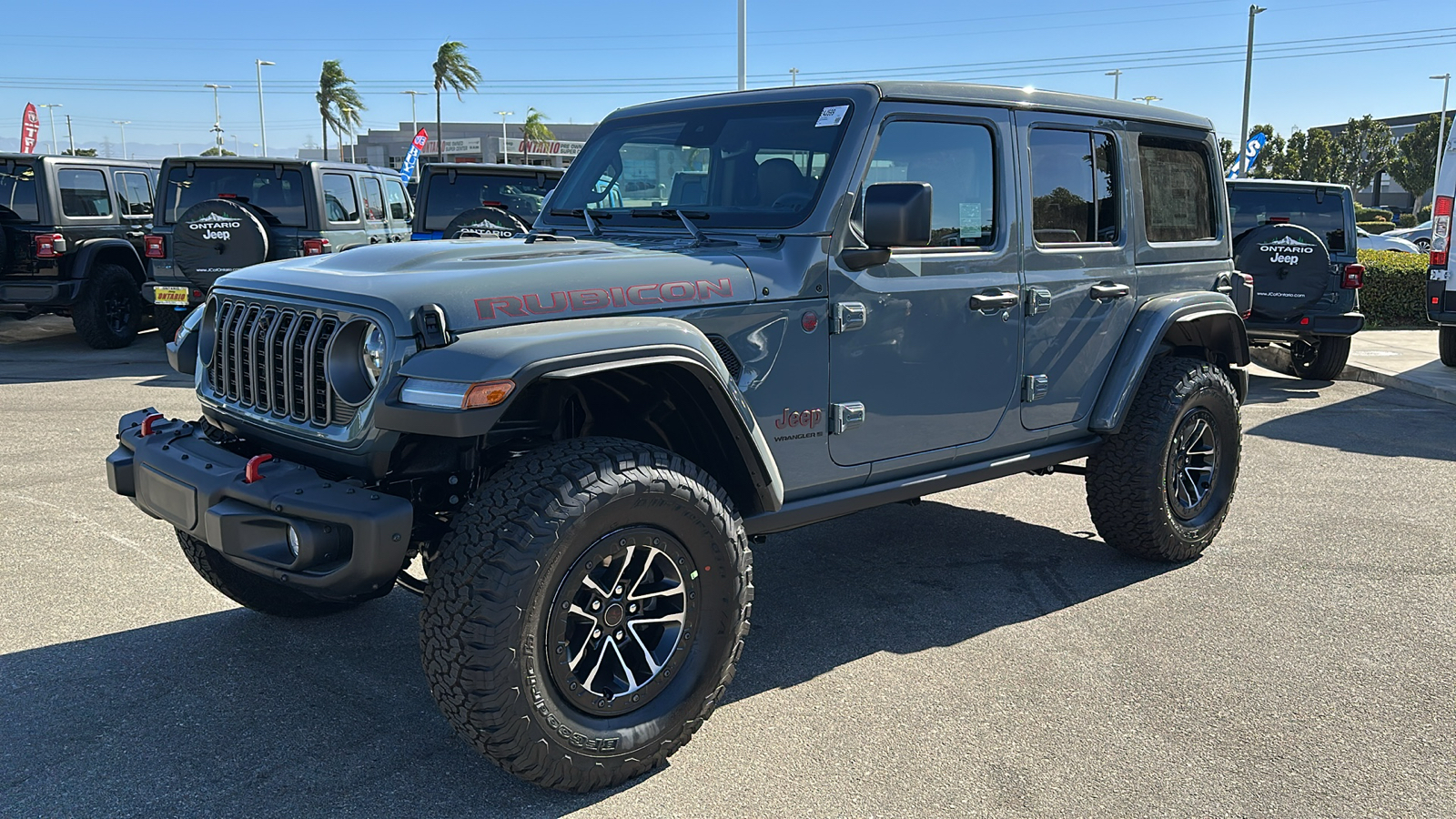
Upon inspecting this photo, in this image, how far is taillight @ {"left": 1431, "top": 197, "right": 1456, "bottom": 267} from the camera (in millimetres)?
10383

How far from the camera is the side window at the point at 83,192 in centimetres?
1143

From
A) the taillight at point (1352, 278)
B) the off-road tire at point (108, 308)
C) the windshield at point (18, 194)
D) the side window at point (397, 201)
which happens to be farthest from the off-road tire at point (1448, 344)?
the windshield at point (18, 194)

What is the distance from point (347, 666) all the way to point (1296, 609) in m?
3.72

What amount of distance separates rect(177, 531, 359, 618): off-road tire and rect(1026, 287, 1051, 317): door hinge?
2.85m

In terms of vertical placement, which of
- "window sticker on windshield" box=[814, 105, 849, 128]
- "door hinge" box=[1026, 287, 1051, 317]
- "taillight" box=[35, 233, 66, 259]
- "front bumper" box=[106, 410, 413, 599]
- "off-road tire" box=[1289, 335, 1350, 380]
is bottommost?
"off-road tire" box=[1289, 335, 1350, 380]

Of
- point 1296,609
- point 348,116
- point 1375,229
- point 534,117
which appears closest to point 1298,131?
point 1375,229

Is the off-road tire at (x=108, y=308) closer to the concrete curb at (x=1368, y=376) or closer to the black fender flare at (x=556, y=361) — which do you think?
the black fender flare at (x=556, y=361)

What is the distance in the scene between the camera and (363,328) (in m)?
3.05

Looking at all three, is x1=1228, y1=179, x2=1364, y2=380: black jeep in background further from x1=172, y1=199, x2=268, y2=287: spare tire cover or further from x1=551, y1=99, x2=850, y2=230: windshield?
x1=172, y1=199, x2=268, y2=287: spare tire cover

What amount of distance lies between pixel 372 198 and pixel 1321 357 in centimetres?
985

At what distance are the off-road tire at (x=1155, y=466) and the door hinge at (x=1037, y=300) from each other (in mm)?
841

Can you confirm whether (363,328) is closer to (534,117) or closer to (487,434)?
(487,434)

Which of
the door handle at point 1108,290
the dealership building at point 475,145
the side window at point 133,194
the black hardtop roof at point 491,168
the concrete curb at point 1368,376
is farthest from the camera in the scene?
the dealership building at point 475,145

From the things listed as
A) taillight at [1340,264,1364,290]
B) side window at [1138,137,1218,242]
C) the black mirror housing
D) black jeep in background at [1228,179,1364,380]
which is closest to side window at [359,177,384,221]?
black jeep in background at [1228,179,1364,380]
